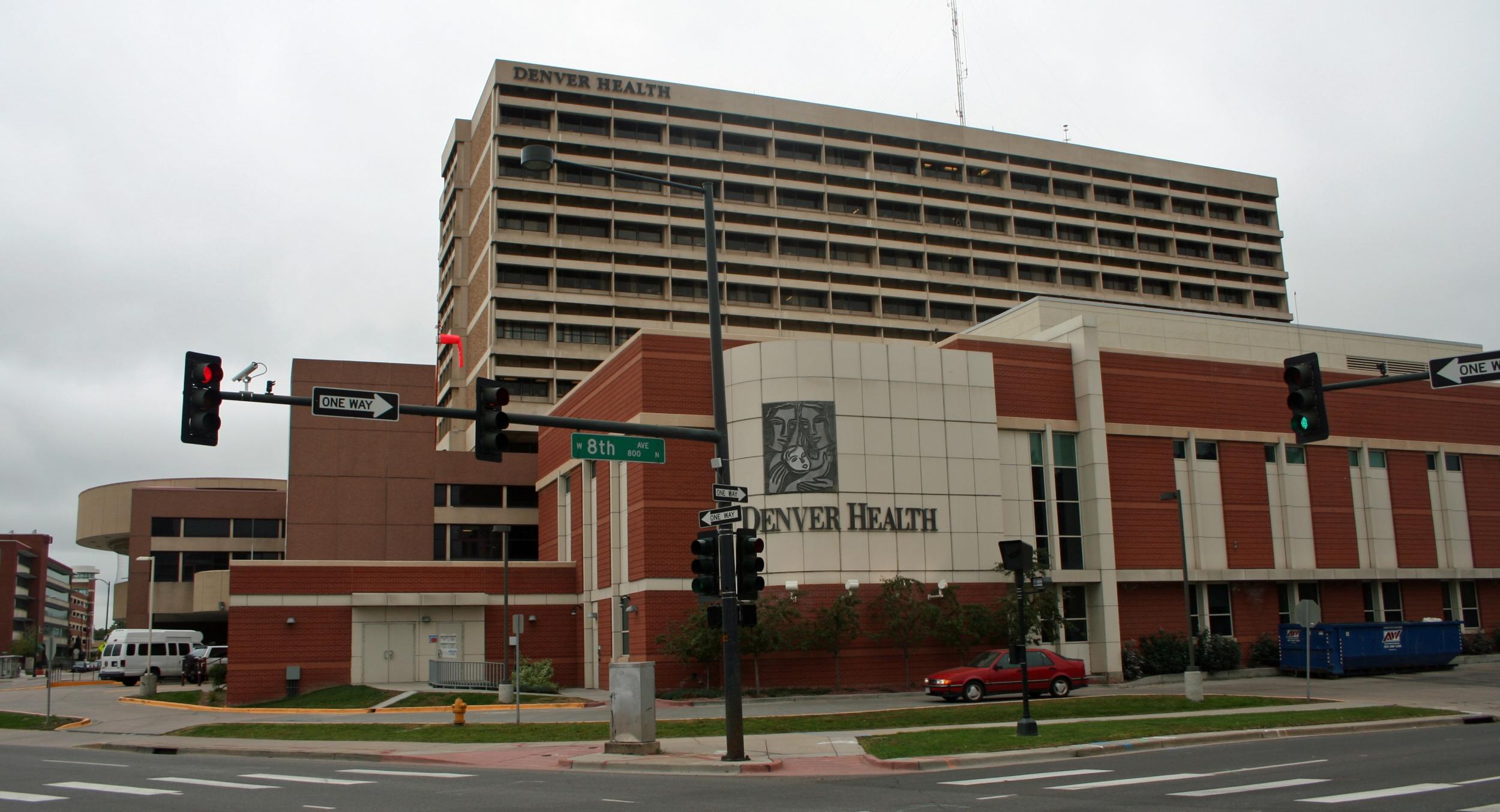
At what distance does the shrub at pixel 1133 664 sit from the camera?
136ft

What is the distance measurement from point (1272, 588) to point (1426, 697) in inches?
534

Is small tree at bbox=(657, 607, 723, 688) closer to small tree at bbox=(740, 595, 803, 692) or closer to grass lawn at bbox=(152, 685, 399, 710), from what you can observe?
small tree at bbox=(740, 595, 803, 692)

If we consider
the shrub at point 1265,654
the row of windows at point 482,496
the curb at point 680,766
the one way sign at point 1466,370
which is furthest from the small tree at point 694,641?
the row of windows at point 482,496

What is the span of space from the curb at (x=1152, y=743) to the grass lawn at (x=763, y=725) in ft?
13.3

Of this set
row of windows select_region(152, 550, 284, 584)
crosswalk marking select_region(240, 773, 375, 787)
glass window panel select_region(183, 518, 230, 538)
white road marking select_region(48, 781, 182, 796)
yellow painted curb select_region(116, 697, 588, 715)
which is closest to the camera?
white road marking select_region(48, 781, 182, 796)

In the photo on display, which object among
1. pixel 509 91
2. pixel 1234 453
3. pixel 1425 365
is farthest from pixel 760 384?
pixel 509 91

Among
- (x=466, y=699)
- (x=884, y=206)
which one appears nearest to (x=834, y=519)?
(x=466, y=699)

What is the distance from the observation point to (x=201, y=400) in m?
15.4

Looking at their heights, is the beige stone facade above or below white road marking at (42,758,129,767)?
above

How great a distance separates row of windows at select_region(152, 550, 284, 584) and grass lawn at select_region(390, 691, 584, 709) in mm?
43866

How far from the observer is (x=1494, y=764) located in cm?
1722

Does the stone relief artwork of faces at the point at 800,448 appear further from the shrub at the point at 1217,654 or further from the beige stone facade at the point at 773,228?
the beige stone facade at the point at 773,228

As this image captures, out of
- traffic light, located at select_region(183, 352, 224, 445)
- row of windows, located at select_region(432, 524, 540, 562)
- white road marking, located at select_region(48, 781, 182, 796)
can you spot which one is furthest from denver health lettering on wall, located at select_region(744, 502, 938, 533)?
row of windows, located at select_region(432, 524, 540, 562)

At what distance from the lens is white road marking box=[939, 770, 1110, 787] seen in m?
17.1
